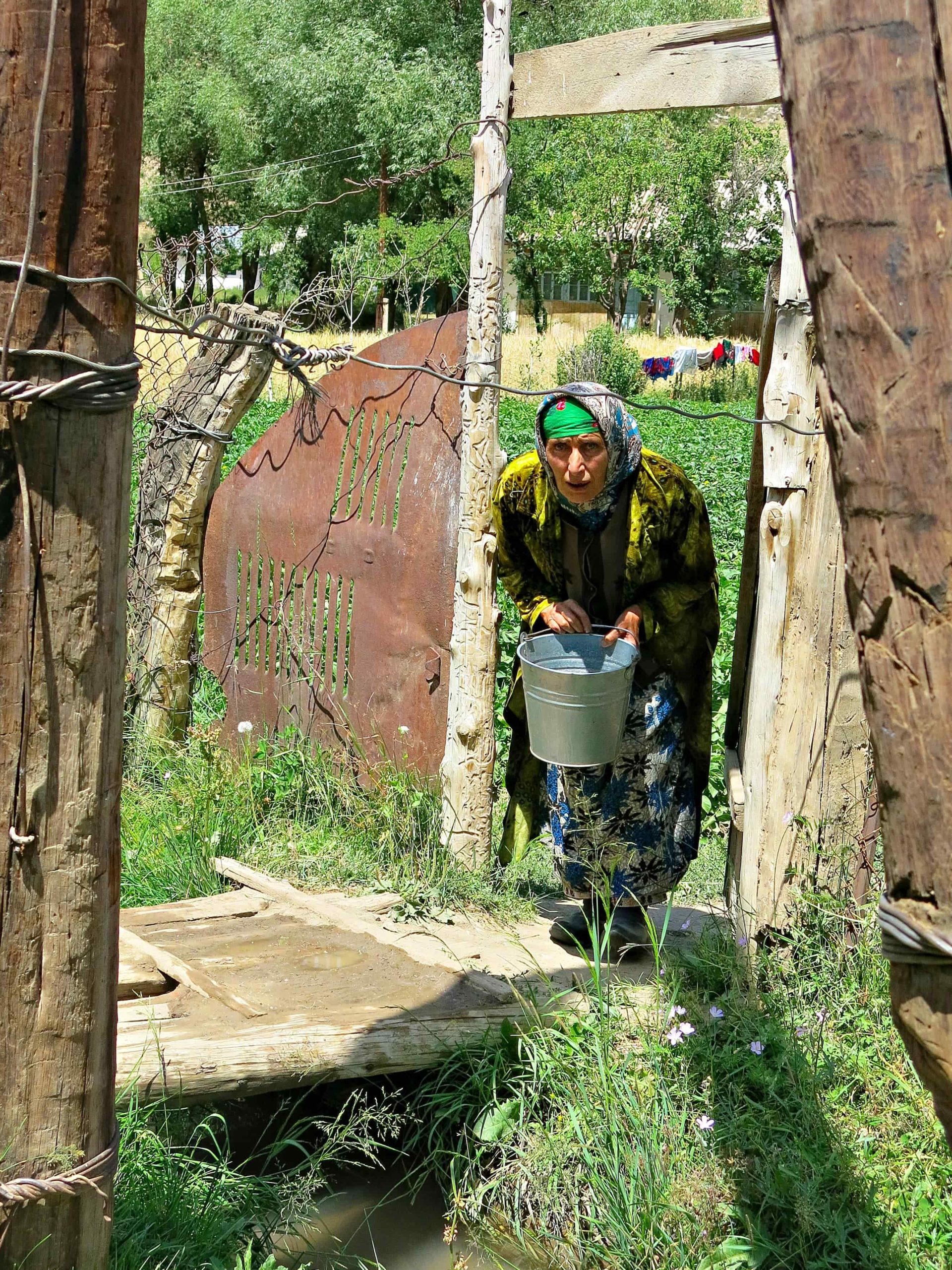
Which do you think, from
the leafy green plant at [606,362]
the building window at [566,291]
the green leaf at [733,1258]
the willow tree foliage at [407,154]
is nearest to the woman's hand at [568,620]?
the green leaf at [733,1258]

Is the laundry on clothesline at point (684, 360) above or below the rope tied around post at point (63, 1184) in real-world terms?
above

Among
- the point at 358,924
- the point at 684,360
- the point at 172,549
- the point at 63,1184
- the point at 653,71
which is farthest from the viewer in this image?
the point at 684,360

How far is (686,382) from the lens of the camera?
36969mm

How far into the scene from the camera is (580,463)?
12.9 feet

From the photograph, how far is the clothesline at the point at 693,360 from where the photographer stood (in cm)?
3644

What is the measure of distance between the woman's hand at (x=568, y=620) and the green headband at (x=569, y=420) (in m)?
0.56

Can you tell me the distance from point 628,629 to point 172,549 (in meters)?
3.25

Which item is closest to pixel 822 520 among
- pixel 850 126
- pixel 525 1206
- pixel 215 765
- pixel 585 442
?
pixel 585 442

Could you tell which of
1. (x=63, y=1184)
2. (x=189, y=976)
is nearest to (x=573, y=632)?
(x=189, y=976)

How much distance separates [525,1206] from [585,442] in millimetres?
2163

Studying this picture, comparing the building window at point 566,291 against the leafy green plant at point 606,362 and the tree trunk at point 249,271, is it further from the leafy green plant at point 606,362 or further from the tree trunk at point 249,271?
the tree trunk at point 249,271

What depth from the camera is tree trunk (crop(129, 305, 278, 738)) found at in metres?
6.50

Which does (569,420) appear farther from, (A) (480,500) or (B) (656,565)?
(A) (480,500)

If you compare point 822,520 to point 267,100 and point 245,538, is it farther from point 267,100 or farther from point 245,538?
point 267,100
